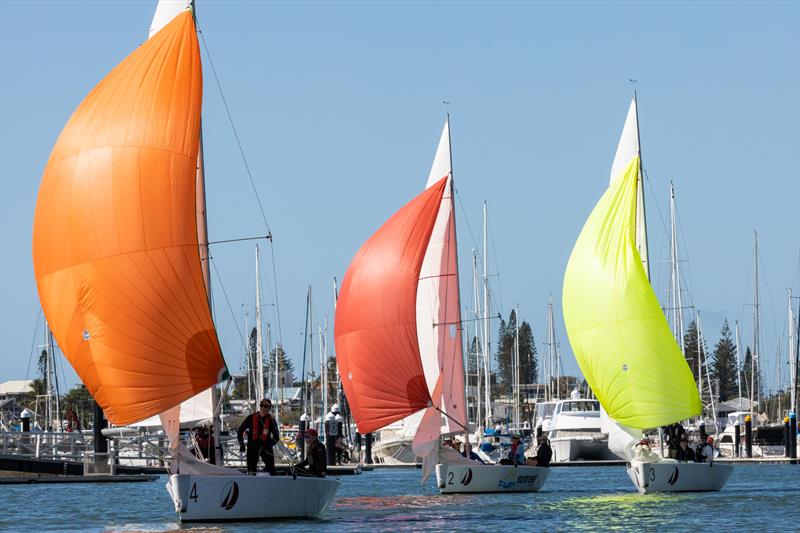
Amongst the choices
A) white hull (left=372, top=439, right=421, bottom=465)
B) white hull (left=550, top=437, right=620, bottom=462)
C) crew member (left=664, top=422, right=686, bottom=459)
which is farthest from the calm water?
white hull (left=550, top=437, right=620, bottom=462)

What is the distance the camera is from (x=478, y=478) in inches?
1396

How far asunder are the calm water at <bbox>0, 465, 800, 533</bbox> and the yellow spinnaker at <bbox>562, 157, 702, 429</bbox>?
7.77ft

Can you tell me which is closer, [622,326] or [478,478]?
[478,478]

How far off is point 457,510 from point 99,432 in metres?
18.5

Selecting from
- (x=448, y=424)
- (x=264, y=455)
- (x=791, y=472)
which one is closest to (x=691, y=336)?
(x=791, y=472)

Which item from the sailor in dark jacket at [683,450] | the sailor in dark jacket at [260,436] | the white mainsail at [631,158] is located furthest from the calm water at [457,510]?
the white mainsail at [631,158]

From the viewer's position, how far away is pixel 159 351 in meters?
23.2

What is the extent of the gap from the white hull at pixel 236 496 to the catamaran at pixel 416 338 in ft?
30.2

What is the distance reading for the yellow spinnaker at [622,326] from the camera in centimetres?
3563

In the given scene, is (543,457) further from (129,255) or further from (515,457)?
(129,255)

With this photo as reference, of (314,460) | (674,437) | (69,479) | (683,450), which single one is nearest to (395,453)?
(69,479)

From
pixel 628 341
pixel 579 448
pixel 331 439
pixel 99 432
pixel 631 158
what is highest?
pixel 631 158

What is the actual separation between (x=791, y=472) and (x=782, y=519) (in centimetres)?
2359

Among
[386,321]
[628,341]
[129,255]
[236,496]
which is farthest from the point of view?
[628,341]
